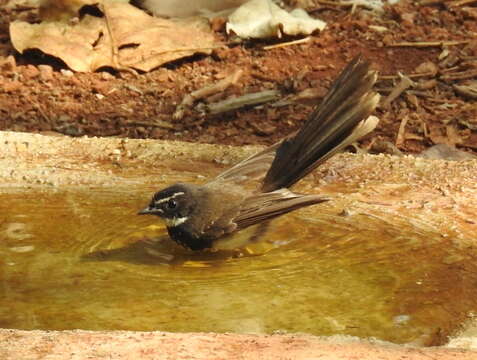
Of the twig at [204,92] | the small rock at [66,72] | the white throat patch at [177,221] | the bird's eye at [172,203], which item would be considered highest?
the bird's eye at [172,203]

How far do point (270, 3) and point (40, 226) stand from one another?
16.2 ft

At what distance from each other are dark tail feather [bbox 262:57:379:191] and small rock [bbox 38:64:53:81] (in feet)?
15.1

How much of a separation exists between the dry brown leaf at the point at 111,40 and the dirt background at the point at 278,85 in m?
0.14

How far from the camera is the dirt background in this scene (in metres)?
8.36

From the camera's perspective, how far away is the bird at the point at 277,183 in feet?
16.8

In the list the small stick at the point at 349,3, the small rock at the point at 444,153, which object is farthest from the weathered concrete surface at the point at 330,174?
the small stick at the point at 349,3

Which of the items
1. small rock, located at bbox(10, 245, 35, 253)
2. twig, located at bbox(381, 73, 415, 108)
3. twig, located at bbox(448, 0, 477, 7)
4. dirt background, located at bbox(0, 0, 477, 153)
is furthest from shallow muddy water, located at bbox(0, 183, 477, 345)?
twig, located at bbox(448, 0, 477, 7)

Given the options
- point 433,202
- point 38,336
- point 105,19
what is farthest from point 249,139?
point 38,336

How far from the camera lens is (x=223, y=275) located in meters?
4.75

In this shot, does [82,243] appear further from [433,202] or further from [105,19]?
[105,19]

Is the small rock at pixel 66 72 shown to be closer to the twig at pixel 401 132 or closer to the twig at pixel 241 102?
the twig at pixel 241 102

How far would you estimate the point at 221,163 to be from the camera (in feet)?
20.5

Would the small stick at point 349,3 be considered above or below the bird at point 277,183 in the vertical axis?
below

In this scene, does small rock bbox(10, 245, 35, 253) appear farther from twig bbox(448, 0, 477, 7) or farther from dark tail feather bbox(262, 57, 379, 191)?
twig bbox(448, 0, 477, 7)
